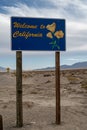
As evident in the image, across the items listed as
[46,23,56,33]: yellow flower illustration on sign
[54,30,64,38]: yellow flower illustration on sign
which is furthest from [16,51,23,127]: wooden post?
[54,30,64,38]: yellow flower illustration on sign

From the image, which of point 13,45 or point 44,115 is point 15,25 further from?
point 44,115

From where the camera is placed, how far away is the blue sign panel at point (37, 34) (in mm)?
13445

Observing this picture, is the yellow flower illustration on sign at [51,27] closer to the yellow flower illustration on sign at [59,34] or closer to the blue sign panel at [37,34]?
the blue sign panel at [37,34]

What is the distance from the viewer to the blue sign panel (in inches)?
529

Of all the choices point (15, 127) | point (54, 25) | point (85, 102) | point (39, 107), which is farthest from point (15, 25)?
point (85, 102)

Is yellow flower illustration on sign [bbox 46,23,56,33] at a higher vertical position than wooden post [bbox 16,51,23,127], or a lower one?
higher

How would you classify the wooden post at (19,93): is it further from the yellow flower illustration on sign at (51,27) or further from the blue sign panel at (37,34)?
the yellow flower illustration on sign at (51,27)

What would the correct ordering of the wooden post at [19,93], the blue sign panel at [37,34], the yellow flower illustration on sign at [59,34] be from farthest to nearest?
the yellow flower illustration on sign at [59,34] → the wooden post at [19,93] → the blue sign panel at [37,34]

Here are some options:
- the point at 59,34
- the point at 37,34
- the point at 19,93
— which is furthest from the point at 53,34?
the point at 19,93

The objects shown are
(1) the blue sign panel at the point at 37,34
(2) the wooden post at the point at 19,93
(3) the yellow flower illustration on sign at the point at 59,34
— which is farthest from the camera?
(3) the yellow flower illustration on sign at the point at 59,34

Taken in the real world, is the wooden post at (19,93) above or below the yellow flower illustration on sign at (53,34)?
below

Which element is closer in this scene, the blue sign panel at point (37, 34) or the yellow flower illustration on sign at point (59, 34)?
the blue sign panel at point (37, 34)

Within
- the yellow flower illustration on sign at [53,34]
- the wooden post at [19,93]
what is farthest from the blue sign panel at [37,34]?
the wooden post at [19,93]

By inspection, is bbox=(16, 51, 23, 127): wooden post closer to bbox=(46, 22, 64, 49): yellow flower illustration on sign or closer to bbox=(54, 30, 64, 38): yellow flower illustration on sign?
bbox=(46, 22, 64, 49): yellow flower illustration on sign
